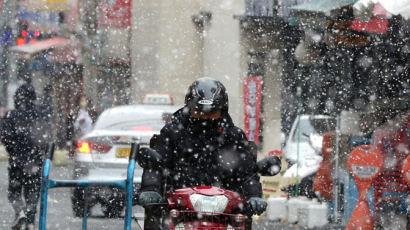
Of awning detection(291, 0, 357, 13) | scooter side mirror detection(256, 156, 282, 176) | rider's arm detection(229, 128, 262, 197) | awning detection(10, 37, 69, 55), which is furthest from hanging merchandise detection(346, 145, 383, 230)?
awning detection(10, 37, 69, 55)

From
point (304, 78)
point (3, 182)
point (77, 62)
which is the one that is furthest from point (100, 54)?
point (3, 182)

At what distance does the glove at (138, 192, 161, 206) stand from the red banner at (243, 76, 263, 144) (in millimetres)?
11802

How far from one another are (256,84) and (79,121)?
461 cm

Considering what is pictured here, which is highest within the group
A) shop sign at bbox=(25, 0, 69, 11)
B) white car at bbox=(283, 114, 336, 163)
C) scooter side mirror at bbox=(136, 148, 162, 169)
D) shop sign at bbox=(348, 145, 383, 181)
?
shop sign at bbox=(25, 0, 69, 11)

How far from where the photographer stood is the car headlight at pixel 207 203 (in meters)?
4.55

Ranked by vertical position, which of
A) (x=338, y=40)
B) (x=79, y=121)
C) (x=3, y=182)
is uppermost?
(x=338, y=40)

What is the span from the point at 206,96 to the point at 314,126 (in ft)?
37.8

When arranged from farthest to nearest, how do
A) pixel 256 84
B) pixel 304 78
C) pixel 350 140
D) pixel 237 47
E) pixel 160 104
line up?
1. pixel 237 47
2. pixel 304 78
3. pixel 256 84
4. pixel 160 104
5. pixel 350 140

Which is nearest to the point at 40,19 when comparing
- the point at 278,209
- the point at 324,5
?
the point at 278,209

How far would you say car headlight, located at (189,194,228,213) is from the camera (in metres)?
4.55

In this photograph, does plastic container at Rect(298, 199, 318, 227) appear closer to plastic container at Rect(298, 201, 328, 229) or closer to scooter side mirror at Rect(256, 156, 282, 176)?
plastic container at Rect(298, 201, 328, 229)

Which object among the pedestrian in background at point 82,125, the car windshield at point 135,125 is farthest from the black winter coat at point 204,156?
the pedestrian in background at point 82,125

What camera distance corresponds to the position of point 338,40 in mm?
11781

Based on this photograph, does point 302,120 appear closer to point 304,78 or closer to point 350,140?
point 304,78
